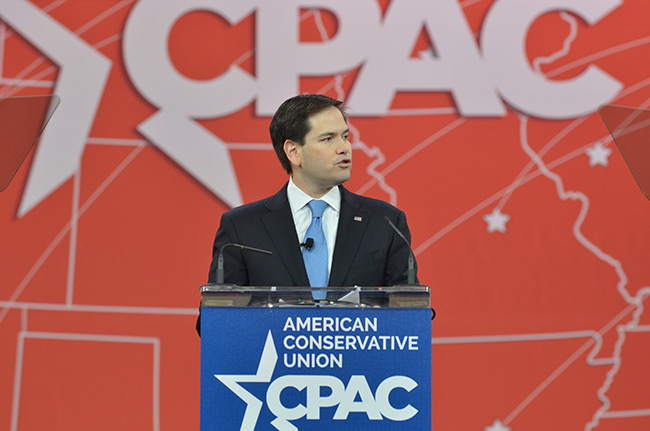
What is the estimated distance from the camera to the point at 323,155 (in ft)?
8.10

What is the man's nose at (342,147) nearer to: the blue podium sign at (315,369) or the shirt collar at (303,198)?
the shirt collar at (303,198)

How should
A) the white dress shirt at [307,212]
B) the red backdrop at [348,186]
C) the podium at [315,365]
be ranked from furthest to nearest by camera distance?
1. the red backdrop at [348,186]
2. the white dress shirt at [307,212]
3. the podium at [315,365]

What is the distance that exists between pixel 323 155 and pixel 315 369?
2.84ft

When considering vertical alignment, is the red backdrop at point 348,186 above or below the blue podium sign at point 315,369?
above

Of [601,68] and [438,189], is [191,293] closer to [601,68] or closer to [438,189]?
[438,189]

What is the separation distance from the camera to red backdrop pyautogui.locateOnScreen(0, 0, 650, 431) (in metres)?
3.65

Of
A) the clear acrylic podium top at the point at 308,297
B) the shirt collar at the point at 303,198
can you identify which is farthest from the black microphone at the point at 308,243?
the clear acrylic podium top at the point at 308,297

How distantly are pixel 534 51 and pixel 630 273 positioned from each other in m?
1.14

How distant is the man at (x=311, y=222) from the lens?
7.93 ft

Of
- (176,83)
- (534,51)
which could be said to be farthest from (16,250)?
(534,51)

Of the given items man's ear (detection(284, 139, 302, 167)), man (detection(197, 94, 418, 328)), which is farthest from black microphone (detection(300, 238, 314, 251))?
man's ear (detection(284, 139, 302, 167))

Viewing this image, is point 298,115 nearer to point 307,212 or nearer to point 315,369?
point 307,212

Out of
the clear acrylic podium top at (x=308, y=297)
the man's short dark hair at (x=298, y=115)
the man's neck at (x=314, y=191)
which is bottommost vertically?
the clear acrylic podium top at (x=308, y=297)

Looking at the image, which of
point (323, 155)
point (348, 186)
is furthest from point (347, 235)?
point (348, 186)
